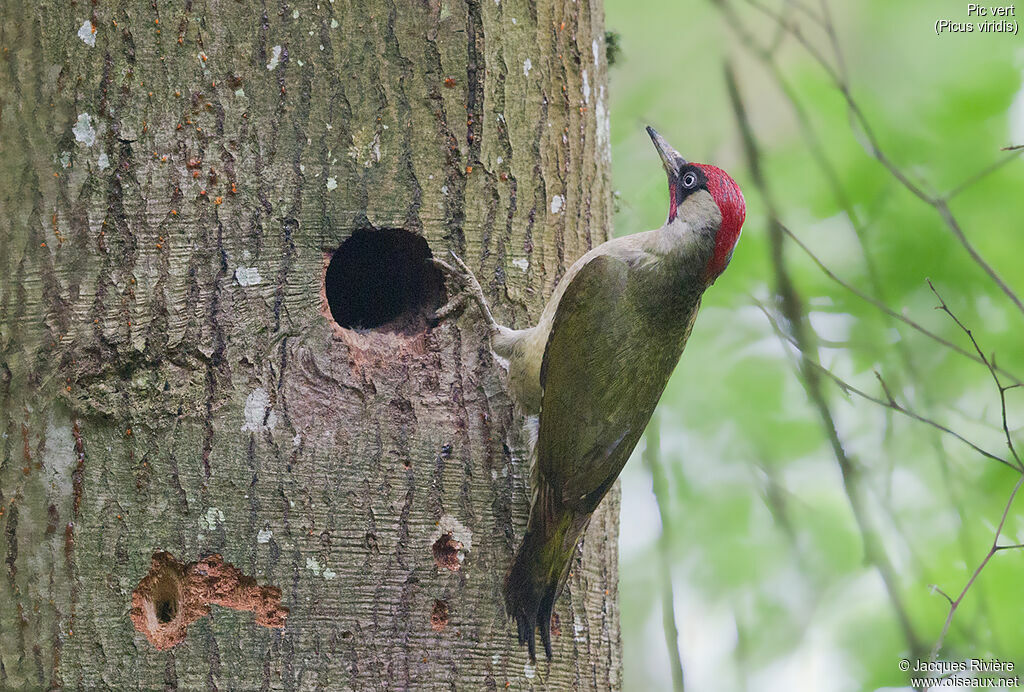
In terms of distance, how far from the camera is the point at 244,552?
2.41m

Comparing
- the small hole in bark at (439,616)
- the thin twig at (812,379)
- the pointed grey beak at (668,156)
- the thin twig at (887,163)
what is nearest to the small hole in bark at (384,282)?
the small hole in bark at (439,616)

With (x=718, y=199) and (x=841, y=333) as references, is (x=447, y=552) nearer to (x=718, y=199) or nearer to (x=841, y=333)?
(x=718, y=199)

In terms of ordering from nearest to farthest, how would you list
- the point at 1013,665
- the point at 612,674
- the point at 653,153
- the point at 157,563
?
the point at 157,563 → the point at 612,674 → the point at 1013,665 → the point at 653,153

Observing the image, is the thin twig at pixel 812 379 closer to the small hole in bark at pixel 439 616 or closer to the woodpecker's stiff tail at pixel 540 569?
the woodpecker's stiff tail at pixel 540 569

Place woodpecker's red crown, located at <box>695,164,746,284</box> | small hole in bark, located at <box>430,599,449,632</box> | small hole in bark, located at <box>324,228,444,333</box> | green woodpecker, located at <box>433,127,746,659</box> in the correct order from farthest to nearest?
woodpecker's red crown, located at <box>695,164,746,284</box> → small hole in bark, located at <box>324,228,444,333</box> → green woodpecker, located at <box>433,127,746,659</box> → small hole in bark, located at <box>430,599,449,632</box>

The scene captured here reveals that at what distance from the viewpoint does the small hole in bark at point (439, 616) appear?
2541mm

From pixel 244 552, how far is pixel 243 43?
53.4 inches

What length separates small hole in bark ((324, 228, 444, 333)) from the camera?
9.32 feet

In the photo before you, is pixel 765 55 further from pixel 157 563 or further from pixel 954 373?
pixel 157 563

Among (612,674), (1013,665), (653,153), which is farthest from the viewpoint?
(653,153)

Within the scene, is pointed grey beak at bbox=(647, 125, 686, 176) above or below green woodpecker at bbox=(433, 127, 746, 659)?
above

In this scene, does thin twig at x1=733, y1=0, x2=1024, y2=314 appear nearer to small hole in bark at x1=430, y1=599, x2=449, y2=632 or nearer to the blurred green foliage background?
the blurred green foliage background

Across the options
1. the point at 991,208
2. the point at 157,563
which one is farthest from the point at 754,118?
the point at 157,563

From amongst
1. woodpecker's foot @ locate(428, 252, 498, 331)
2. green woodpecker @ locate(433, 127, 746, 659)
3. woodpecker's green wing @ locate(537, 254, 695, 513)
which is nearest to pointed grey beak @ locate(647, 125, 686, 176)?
green woodpecker @ locate(433, 127, 746, 659)
